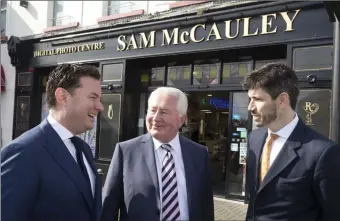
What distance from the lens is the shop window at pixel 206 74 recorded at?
7.22 metres

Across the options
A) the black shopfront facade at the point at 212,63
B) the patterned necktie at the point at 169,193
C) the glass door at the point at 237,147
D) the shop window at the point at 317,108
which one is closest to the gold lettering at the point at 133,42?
the black shopfront facade at the point at 212,63

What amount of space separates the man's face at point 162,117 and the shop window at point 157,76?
19.3ft

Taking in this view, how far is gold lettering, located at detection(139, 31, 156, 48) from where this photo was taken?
24.9 ft

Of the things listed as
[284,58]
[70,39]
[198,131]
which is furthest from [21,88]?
[284,58]

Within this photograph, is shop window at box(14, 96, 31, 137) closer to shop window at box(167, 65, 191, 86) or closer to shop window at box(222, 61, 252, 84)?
shop window at box(167, 65, 191, 86)

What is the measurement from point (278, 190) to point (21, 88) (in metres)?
9.87

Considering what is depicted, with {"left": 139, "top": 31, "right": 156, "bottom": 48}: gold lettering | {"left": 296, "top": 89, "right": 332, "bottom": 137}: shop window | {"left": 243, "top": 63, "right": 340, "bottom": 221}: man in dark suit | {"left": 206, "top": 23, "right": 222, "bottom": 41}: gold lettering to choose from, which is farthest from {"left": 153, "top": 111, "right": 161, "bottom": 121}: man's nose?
{"left": 139, "top": 31, "right": 156, "bottom": 48}: gold lettering

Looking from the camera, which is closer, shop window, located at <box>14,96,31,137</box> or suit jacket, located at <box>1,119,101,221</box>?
suit jacket, located at <box>1,119,101,221</box>

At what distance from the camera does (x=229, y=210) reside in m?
6.22

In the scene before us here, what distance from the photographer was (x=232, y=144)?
7.01 meters

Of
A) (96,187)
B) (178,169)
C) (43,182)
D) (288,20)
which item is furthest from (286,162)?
(288,20)

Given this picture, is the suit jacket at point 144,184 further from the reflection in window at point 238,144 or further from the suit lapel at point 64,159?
the reflection in window at point 238,144

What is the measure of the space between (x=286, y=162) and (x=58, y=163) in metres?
1.35

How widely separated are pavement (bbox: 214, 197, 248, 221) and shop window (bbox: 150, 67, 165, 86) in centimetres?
297
